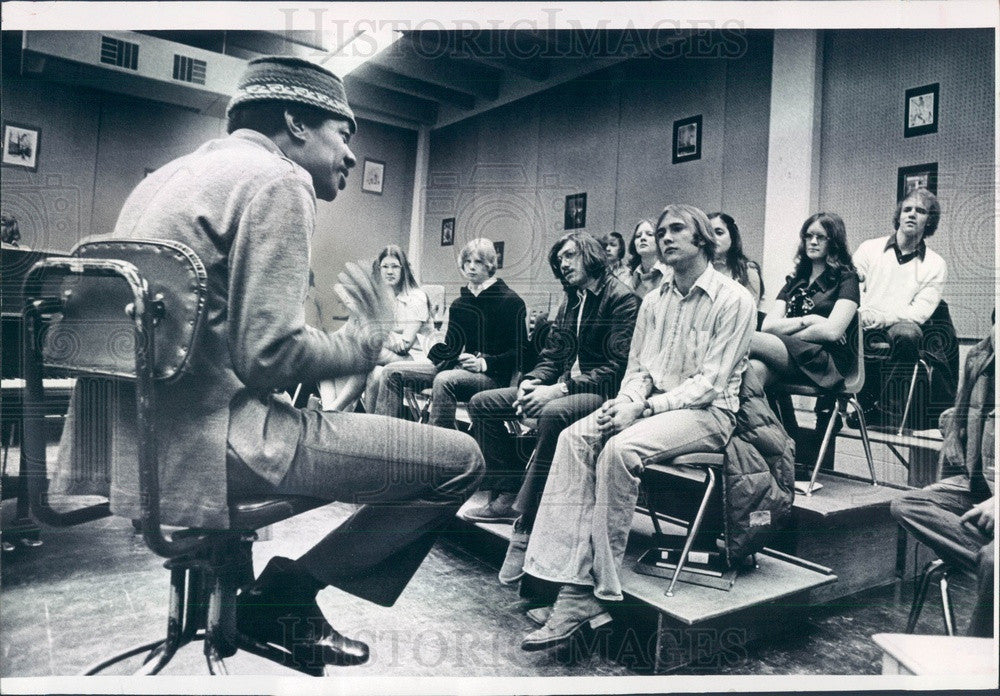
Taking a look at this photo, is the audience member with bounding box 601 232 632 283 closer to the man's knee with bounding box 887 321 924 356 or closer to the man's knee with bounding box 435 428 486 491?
the man's knee with bounding box 435 428 486 491

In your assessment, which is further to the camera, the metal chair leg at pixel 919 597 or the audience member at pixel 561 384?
the metal chair leg at pixel 919 597

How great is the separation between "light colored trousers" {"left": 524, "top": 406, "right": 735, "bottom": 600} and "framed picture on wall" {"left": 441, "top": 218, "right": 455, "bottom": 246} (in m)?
0.72

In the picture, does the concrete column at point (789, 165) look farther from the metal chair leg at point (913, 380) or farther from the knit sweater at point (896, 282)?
the metal chair leg at point (913, 380)

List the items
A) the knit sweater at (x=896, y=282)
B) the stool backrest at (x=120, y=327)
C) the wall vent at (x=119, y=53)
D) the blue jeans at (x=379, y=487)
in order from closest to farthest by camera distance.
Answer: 1. the stool backrest at (x=120, y=327)
2. the blue jeans at (x=379, y=487)
3. the wall vent at (x=119, y=53)
4. the knit sweater at (x=896, y=282)

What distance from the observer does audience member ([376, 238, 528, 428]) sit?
2.14 meters

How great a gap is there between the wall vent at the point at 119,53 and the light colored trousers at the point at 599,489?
1816 mm

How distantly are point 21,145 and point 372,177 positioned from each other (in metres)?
1.12

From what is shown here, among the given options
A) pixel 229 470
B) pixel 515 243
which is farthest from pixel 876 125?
pixel 229 470

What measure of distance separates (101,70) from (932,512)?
3.07 m

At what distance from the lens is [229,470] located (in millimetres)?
1957

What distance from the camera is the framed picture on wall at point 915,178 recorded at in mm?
2217

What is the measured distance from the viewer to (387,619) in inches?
86.8

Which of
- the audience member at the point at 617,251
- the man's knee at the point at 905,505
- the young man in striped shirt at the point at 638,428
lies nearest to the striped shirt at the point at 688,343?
the young man in striped shirt at the point at 638,428

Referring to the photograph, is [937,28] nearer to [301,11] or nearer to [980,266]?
[980,266]
